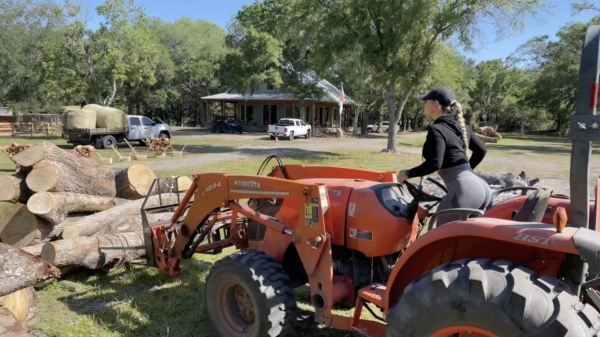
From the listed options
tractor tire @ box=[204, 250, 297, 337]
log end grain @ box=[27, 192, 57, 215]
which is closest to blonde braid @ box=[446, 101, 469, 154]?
tractor tire @ box=[204, 250, 297, 337]

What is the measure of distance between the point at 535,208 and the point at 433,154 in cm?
84

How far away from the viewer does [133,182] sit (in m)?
8.78

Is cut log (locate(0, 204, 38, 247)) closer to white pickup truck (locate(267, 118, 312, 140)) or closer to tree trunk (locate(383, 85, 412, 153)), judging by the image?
tree trunk (locate(383, 85, 412, 153))

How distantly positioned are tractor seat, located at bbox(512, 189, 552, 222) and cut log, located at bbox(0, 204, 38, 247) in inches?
254

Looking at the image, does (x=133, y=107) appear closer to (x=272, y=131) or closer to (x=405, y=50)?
(x=272, y=131)

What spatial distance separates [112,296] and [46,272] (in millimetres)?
971

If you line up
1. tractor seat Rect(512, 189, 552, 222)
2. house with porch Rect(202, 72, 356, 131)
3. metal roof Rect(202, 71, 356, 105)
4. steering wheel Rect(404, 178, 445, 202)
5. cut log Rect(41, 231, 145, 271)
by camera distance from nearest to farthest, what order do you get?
tractor seat Rect(512, 189, 552, 222)
steering wheel Rect(404, 178, 445, 202)
cut log Rect(41, 231, 145, 271)
metal roof Rect(202, 71, 356, 105)
house with porch Rect(202, 72, 356, 131)

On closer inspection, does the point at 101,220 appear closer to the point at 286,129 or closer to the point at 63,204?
the point at 63,204

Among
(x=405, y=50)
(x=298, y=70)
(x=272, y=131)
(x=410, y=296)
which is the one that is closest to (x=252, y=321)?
(x=410, y=296)

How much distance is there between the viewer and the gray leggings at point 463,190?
350 cm

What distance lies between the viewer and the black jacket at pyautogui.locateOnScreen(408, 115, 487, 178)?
3.48 meters

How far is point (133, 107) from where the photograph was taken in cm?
5134

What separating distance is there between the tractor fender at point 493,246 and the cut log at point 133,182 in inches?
264

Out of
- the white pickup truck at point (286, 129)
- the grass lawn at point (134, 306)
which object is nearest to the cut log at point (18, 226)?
the grass lawn at point (134, 306)
